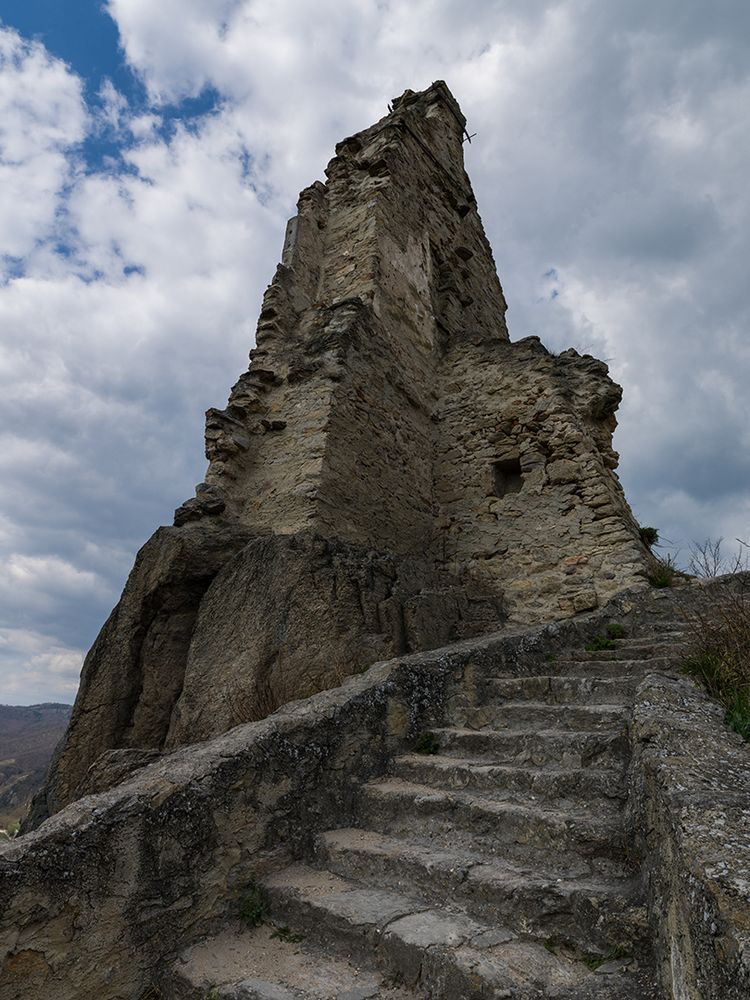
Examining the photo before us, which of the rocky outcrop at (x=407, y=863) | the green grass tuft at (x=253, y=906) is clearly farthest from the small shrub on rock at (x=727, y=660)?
the green grass tuft at (x=253, y=906)

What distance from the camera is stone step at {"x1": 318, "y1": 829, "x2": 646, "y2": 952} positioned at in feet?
6.91

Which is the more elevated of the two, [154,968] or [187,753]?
[187,753]

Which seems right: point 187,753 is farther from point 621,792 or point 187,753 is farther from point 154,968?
point 621,792

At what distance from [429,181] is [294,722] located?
10643mm

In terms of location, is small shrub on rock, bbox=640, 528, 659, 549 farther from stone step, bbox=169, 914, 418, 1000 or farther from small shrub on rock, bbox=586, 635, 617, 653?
stone step, bbox=169, 914, 418, 1000

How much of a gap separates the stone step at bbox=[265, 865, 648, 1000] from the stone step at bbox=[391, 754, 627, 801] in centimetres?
69

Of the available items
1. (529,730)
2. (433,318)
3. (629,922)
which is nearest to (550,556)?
(529,730)

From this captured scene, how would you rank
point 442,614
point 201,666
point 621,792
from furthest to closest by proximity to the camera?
point 442,614 < point 201,666 < point 621,792

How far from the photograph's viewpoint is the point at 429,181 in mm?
11242

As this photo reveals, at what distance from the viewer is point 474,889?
7.98ft

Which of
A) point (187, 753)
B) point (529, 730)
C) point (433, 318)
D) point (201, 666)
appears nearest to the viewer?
point (187, 753)

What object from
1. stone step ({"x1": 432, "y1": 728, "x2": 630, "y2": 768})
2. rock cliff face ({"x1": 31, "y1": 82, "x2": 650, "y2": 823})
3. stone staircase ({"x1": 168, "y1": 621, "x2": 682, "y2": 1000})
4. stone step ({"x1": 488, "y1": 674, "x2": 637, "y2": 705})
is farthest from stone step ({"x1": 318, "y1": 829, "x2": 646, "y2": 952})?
rock cliff face ({"x1": 31, "y1": 82, "x2": 650, "y2": 823})

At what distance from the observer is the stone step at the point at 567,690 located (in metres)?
3.61

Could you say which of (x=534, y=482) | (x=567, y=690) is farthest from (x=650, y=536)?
(x=567, y=690)
